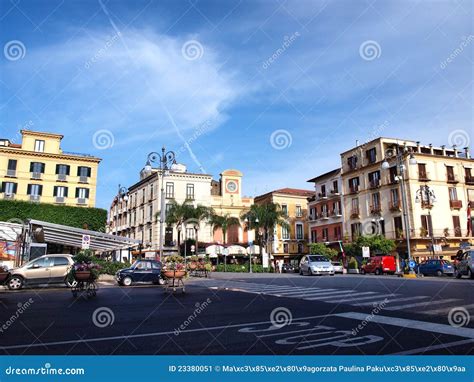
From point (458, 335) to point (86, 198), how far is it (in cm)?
5256

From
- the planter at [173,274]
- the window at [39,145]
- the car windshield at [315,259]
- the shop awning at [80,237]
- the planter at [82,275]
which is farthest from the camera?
the window at [39,145]

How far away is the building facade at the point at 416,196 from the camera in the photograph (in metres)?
43.8

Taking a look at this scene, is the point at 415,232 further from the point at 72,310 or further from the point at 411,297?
the point at 72,310

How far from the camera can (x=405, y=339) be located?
582cm

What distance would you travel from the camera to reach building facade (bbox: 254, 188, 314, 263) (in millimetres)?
66062

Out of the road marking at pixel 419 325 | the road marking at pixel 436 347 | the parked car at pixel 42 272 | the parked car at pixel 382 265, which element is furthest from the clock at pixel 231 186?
the road marking at pixel 436 347

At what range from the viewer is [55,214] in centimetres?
4688

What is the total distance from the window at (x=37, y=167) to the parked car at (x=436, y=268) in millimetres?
45527

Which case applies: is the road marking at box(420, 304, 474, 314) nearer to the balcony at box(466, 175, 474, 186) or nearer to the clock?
the balcony at box(466, 175, 474, 186)

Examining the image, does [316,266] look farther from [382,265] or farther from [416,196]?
[416,196]

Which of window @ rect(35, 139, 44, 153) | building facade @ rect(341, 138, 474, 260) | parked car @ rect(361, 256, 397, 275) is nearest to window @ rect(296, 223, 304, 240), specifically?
building facade @ rect(341, 138, 474, 260)

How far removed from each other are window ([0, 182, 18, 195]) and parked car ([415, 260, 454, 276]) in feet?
153

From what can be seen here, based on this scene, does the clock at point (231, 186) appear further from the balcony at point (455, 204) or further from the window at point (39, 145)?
the balcony at point (455, 204)

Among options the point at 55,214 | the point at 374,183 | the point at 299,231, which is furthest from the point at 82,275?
the point at 299,231
